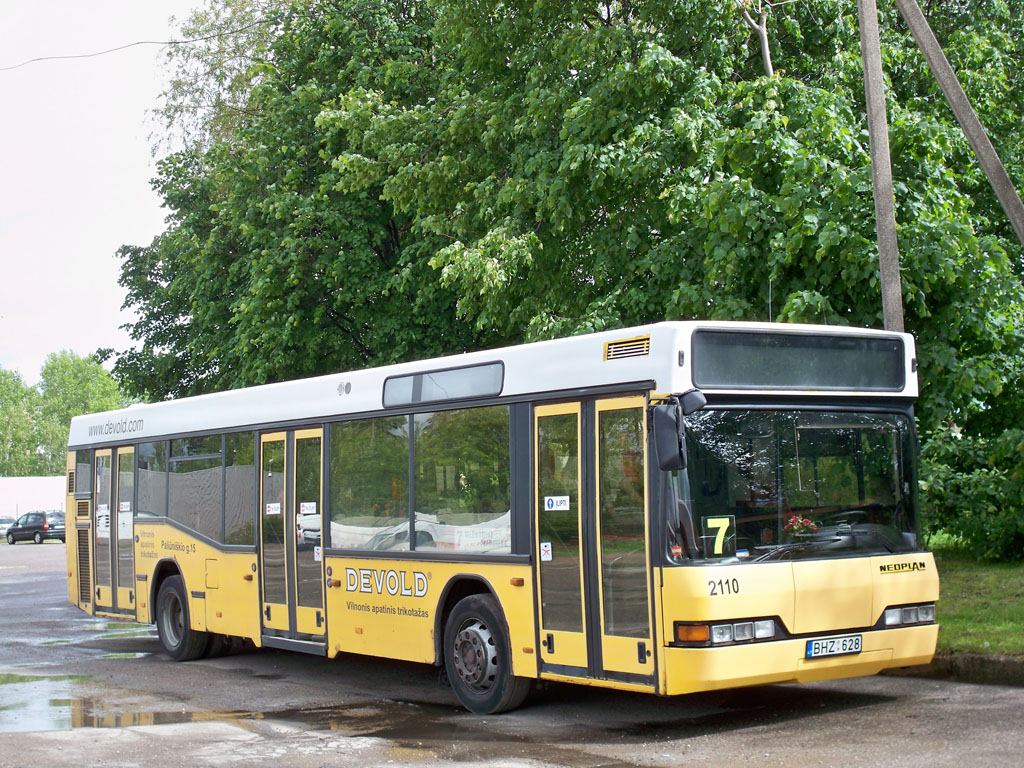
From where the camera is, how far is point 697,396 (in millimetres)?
7625

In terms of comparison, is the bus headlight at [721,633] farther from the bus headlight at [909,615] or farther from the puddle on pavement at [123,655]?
the puddle on pavement at [123,655]

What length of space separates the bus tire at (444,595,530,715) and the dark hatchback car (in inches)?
2017

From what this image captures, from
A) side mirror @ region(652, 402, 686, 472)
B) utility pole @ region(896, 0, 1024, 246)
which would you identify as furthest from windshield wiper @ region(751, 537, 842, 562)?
utility pole @ region(896, 0, 1024, 246)

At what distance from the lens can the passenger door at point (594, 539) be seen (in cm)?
802

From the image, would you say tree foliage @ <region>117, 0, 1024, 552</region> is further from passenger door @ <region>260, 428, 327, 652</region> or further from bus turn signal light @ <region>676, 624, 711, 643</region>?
bus turn signal light @ <region>676, 624, 711, 643</region>

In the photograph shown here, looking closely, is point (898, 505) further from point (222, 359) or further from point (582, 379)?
point (222, 359)

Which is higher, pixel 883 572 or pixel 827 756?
pixel 883 572

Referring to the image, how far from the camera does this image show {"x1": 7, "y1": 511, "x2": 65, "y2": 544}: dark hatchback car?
56750mm

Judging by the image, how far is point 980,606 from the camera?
12.7m

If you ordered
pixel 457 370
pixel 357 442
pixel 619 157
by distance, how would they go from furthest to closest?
pixel 619 157 < pixel 357 442 < pixel 457 370

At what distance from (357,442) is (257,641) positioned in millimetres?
2708

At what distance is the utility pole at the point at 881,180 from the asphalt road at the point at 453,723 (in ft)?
11.4

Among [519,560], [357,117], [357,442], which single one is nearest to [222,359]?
[357,117]

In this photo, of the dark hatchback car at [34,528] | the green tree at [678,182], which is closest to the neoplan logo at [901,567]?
the green tree at [678,182]
